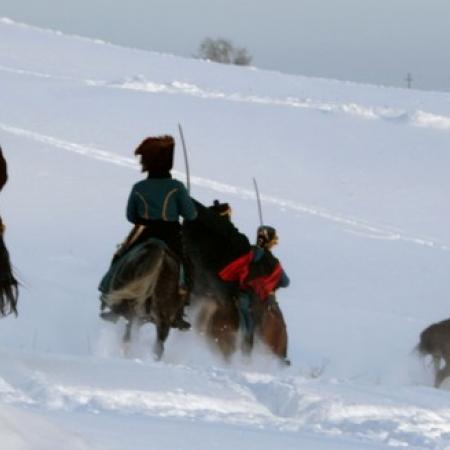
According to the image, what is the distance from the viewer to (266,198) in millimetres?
29906

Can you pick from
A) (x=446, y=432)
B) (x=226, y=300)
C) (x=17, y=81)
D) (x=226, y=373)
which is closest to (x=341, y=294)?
(x=226, y=300)

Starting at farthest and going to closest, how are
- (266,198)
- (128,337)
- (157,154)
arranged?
(266,198)
(128,337)
(157,154)

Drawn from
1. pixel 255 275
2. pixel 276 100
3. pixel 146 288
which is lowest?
pixel 146 288

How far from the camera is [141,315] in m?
13.5

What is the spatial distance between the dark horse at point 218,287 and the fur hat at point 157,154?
1.77 feet

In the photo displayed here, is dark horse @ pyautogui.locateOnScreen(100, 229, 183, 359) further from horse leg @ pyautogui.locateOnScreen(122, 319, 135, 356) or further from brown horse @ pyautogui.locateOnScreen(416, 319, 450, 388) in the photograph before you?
brown horse @ pyautogui.locateOnScreen(416, 319, 450, 388)

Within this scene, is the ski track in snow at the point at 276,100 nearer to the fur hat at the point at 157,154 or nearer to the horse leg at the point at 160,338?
the horse leg at the point at 160,338

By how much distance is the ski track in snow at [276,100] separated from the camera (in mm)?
39688

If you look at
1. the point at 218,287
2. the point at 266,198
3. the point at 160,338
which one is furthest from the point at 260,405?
the point at 266,198

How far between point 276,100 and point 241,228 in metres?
15.5

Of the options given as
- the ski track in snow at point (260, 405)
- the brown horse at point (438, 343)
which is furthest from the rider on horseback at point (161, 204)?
the ski track in snow at point (260, 405)

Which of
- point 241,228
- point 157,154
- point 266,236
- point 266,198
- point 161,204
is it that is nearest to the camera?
point 157,154

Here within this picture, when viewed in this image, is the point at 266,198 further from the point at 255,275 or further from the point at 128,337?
the point at 128,337

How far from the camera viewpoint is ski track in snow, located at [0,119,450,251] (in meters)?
27.2
